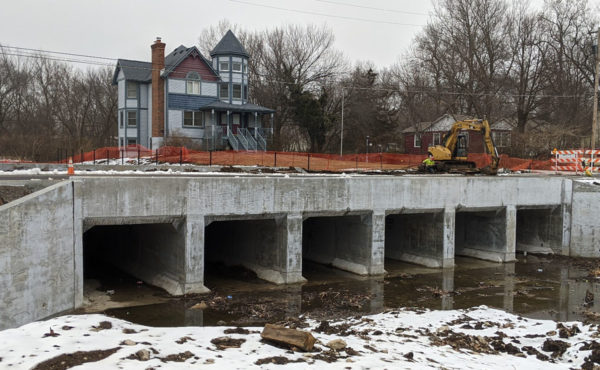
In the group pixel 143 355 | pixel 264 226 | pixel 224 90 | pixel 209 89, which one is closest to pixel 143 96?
pixel 209 89

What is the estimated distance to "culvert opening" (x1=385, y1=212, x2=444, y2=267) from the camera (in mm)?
21609

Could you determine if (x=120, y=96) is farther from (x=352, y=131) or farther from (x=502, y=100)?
(x=502, y=100)

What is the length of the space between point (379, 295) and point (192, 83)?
2802 centimetres

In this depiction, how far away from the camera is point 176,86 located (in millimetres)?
39781

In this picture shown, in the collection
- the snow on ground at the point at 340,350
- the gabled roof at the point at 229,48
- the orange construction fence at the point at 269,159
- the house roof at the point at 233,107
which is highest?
A: the gabled roof at the point at 229,48

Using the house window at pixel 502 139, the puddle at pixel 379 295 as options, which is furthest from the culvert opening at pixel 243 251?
the house window at pixel 502 139

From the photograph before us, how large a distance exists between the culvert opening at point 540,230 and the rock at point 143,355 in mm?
20285

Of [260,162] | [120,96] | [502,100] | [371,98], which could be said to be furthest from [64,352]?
[371,98]

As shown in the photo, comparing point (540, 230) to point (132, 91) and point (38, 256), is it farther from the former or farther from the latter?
point (132, 91)

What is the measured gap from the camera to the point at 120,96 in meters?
42.7

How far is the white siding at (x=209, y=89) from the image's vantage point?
4122cm

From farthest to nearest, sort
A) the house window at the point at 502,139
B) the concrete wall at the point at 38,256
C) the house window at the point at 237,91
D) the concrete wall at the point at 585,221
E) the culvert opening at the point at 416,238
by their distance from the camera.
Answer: the house window at the point at 502,139, the house window at the point at 237,91, the concrete wall at the point at 585,221, the culvert opening at the point at 416,238, the concrete wall at the point at 38,256

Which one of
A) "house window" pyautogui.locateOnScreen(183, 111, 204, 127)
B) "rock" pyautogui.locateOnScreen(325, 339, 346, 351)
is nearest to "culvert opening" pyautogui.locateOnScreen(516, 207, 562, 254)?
"rock" pyautogui.locateOnScreen(325, 339, 346, 351)

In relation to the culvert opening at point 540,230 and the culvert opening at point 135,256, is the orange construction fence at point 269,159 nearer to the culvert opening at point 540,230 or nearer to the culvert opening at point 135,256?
the culvert opening at point 540,230
